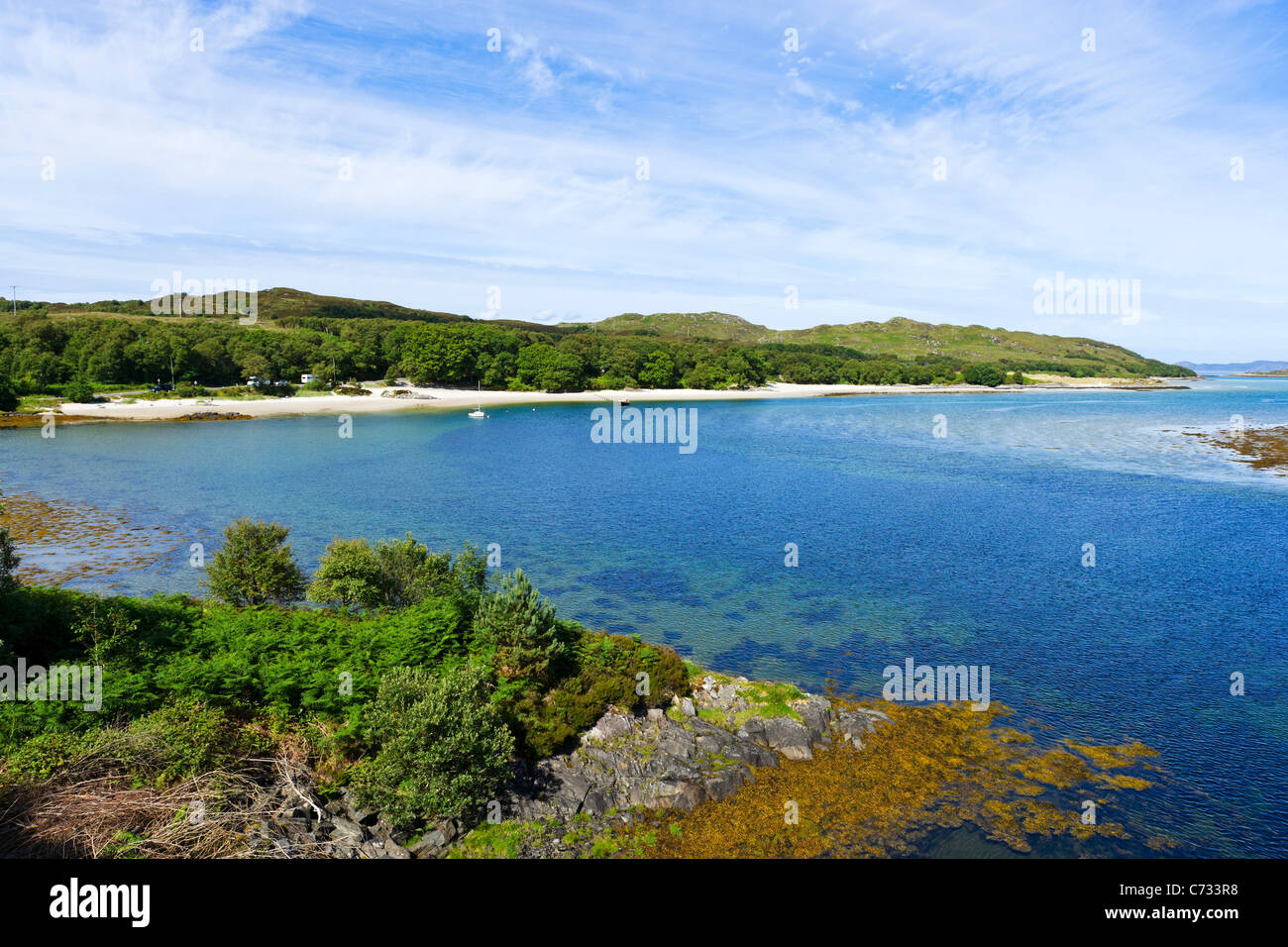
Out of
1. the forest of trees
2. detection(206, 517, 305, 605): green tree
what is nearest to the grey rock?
detection(206, 517, 305, 605): green tree

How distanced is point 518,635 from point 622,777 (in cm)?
509

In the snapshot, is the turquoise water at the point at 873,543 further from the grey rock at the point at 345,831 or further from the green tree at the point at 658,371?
the green tree at the point at 658,371

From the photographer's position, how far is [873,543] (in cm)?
4144

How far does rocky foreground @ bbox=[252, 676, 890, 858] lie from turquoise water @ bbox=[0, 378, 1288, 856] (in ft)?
11.6

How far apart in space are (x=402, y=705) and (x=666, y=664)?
8.19 metres

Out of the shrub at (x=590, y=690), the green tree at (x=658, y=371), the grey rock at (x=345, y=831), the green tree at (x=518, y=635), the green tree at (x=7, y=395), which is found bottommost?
the grey rock at (x=345, y=831)

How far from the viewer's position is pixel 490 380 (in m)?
154

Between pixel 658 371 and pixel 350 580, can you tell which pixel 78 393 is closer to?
pixel 350 580

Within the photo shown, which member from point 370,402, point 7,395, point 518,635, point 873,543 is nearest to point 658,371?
point 370,402

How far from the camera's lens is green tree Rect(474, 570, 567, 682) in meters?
19.6

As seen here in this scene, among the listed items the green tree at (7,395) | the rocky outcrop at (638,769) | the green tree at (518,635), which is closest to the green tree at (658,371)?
the green tree at (7,395)

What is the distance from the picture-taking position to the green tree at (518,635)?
19.6 m

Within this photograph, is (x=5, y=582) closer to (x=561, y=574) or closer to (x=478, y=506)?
(x=561, y=574)

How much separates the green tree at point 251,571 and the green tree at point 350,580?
144cm
